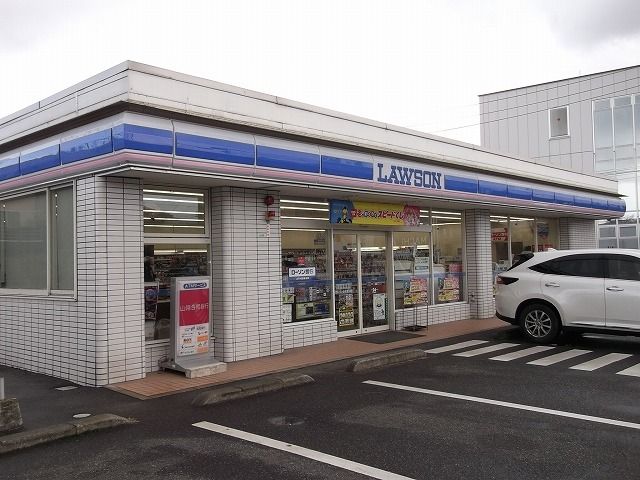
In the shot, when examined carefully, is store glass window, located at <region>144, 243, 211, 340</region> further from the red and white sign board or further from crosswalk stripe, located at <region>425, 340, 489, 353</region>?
crosswalk stripe, located at <region>425, 340, 489, 353</region>

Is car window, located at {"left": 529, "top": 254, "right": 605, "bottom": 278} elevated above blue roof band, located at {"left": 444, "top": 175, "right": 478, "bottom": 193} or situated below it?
below

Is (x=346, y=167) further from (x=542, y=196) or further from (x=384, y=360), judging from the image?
(x=542, y=196)

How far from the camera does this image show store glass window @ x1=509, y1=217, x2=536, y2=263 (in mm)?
17062

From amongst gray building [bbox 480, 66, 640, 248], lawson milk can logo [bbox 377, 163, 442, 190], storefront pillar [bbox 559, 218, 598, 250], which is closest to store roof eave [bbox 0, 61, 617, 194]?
lawson milk can logo [bbox 377, 163, 442, 190]

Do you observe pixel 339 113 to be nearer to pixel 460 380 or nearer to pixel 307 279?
pixel 307 279

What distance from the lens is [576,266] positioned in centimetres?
1073

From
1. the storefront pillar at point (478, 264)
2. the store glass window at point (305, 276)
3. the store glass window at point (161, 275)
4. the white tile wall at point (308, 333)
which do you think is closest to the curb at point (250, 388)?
the store glass window at point (161, 275)

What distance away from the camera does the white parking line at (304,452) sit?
15.3ft

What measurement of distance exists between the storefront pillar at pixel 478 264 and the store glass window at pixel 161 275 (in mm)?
8012

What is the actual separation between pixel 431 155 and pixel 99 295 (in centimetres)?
763

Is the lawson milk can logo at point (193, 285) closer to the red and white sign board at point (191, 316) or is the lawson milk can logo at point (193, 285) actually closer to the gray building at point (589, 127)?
the red and white sign board at point (191, 316)

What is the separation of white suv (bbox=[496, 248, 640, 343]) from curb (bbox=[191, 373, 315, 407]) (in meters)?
5.19

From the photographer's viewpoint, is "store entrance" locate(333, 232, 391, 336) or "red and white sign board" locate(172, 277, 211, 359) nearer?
"red and white sign board" locate(172, 277, 211, 359)

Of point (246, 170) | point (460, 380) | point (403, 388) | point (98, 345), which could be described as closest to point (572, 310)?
point (460, 380)
